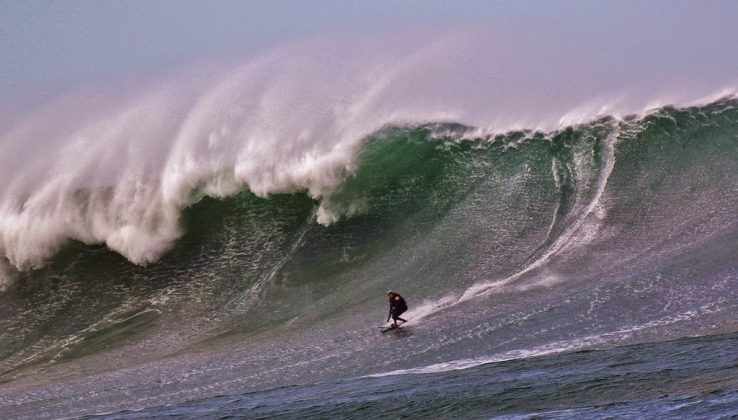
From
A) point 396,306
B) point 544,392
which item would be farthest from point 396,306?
point 544,392

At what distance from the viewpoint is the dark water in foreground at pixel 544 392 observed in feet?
21.8

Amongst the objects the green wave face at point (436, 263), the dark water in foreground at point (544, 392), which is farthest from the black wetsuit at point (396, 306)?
the dark water in foreground at point (544, 392)

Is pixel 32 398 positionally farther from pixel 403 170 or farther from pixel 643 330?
pixel 403 170

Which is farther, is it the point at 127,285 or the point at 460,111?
the point at 460,111

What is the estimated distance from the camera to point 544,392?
7.64 metres

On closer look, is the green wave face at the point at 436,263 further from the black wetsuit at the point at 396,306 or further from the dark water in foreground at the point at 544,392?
the dark water in foreground at the point at 544,392

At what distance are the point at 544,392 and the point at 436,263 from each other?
7039mm

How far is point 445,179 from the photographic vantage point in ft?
58.4

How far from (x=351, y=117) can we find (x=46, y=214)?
6.55 meters

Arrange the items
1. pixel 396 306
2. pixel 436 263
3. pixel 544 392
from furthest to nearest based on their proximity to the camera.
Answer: pixel 436 263 < pixel 396 306 < pixel 544 392

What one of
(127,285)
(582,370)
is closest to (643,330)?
(582,370)

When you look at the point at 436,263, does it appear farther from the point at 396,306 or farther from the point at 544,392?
the point at 544,392

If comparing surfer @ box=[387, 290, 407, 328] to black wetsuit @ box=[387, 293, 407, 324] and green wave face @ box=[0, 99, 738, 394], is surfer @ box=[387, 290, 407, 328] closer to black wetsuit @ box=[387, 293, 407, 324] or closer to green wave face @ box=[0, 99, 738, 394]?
black wetsuit @ box=[387, 293, 407, 324]

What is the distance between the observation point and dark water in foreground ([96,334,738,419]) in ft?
21.8
